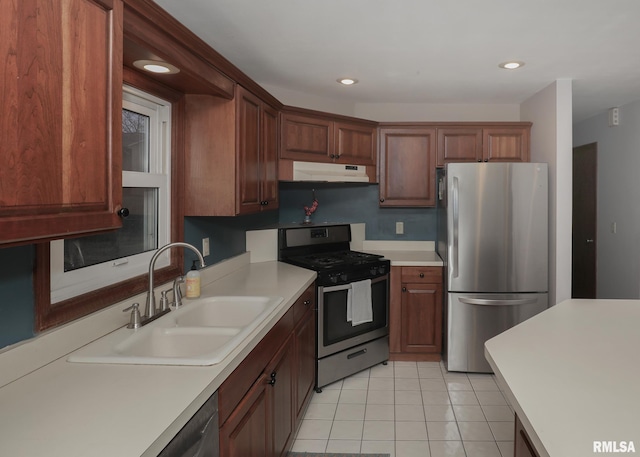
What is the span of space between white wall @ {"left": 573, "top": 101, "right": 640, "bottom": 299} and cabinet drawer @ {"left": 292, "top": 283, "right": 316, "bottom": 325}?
3021 millimetres

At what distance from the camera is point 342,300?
3178 mm

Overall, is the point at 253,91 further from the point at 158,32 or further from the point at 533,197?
the point at 533,197

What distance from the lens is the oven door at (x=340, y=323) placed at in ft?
10.0

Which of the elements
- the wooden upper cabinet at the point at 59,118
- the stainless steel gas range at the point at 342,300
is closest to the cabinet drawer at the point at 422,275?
the stainless steel gas range at the point at 342,300

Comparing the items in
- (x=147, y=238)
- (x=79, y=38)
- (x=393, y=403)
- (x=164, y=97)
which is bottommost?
(x=393, y=403)

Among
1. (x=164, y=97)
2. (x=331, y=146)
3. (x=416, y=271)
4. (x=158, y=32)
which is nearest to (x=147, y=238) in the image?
(x=164, y=97)

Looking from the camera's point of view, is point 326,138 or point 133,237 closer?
point 133,237

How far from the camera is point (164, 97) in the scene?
2172mm

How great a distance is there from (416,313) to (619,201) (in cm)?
234

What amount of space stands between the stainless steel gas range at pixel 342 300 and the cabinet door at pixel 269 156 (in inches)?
21.2

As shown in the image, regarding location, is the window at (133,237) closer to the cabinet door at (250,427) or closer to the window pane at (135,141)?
the window pane at (135,141)

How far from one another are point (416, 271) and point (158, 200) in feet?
7.24

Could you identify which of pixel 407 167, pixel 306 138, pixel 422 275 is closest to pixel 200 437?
pixel 306 138

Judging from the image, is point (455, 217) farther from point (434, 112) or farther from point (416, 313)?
point (434, 112)
